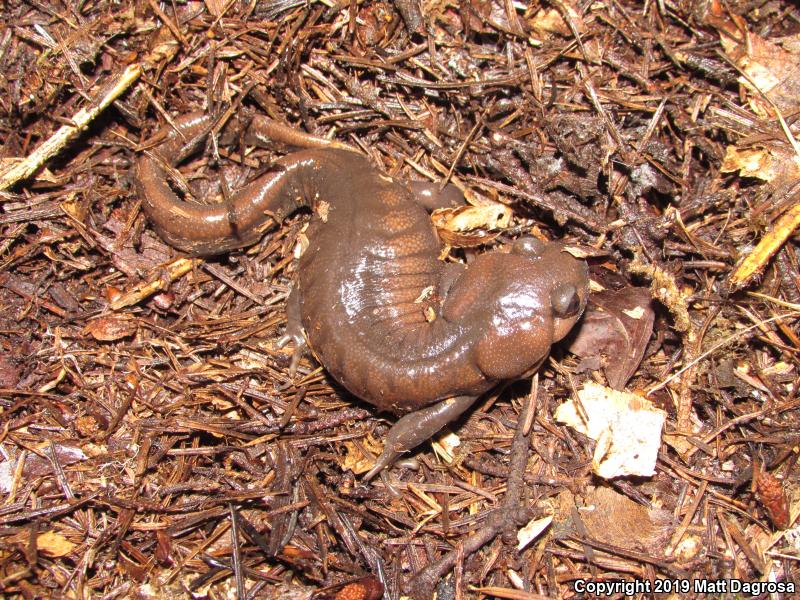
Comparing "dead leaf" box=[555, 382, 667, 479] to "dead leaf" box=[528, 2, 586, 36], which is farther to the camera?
"dead leaf" box=[528, 2, 586, 36]

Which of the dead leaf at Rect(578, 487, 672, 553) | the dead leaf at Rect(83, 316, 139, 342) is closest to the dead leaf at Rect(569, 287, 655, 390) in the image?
the dead leaf at Rect(578, 487, 672, 553)

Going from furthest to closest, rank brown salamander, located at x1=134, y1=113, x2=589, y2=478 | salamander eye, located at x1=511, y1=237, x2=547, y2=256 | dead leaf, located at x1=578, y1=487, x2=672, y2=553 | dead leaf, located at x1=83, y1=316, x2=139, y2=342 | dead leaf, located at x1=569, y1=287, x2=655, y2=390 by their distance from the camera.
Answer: dead leaf, located at x1=83, y1=316, x2=139, y2=342 → dead leaf, located at x1=569, y1=287, x2=655, y2=390 → salamander eye, located at x1=511, y1=237, x2=547, y2=256 → brown salamander, located at x1=134, y1=113, x2=589, y2=478 → dead leaf, located at x1=578, y1=487, x2=672, y2=553

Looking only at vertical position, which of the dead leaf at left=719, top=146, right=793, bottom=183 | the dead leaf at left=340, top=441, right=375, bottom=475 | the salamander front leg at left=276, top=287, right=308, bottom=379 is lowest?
the dead leaf at left=340, top=441, right=375, bottom=475

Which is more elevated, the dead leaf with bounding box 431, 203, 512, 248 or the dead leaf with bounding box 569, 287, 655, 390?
the dead leaf with bounding box 431, 203, 512, 248

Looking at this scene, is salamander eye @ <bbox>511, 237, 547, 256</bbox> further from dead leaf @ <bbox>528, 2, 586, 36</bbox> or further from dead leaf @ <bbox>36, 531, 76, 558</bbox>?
dead leaf @ <bbox>36, 531, 76, 558</bbox>

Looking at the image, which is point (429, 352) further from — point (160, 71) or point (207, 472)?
point (160, 71)

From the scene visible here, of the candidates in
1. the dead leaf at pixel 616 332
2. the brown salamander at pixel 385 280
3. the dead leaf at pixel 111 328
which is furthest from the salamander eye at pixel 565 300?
the dead leaf at pixel 111 328

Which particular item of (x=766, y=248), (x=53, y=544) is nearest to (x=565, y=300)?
(x=766, y=248)
